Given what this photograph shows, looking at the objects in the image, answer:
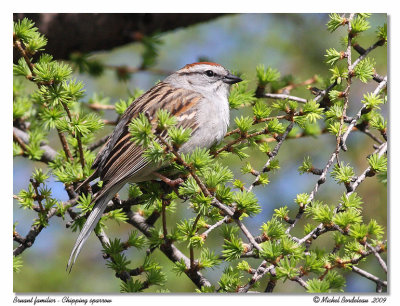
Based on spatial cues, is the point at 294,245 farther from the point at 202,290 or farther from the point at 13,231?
the point at 13,231

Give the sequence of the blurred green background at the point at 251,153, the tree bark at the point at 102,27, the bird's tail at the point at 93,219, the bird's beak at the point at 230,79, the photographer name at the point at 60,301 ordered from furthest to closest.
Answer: the tree bark at the point at 102,27 < the blurred green background at the point at 251,153 < the bird's beak at the point at 230,79 < the photographer name at the point at 60,301 < the bird's tail at the point at 93,219

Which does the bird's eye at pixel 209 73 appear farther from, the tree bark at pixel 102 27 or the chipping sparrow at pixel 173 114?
the tree bark at pixel 102 27

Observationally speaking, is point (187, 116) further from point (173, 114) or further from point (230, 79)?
point (230, 79)

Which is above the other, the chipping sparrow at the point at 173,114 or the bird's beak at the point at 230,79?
the bird's beak at the point at 230,79

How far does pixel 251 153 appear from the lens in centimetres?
379

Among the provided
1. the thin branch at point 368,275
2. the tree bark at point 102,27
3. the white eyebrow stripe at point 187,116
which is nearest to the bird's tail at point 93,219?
the white eyebrow stripe at point 187,116

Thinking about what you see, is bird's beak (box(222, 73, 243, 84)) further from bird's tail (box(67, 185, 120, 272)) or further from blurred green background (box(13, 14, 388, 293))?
bird's tail (box(67, 185, 120, 272))

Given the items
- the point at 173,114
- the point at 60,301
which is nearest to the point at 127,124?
the point at 173,114

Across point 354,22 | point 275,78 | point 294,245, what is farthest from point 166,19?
point 294,245

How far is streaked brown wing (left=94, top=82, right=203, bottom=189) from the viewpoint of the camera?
263cm

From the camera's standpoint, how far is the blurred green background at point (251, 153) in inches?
126

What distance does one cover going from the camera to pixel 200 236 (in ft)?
7.75

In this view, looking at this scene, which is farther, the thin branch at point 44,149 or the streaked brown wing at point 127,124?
the thin branch at point 44,149

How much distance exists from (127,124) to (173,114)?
0.75 ft
